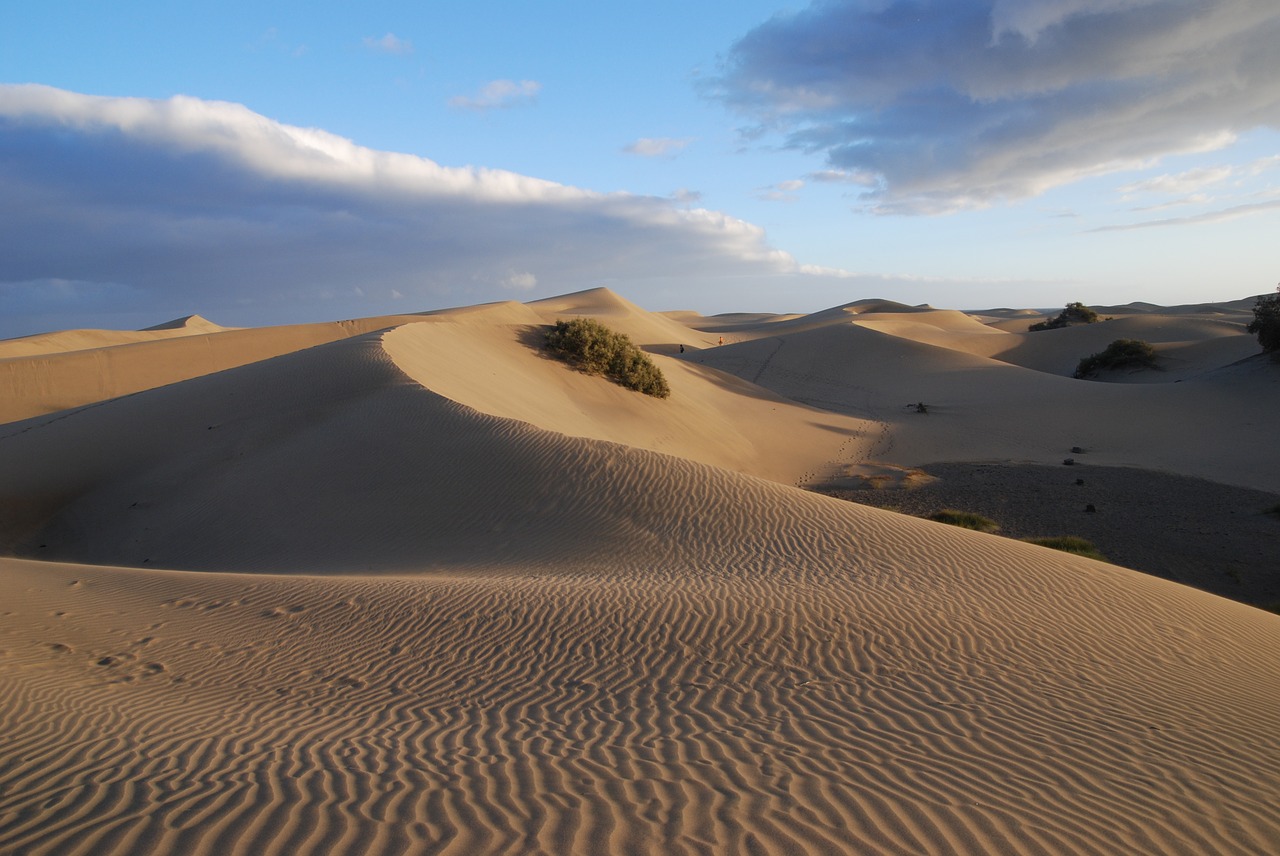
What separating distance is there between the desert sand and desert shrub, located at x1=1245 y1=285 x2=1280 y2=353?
13.3 metres

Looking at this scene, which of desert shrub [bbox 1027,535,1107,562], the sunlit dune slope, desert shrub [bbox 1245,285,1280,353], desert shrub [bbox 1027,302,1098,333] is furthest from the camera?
desert shrub [bbox 1027,302,1098,333]

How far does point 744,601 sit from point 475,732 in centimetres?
354

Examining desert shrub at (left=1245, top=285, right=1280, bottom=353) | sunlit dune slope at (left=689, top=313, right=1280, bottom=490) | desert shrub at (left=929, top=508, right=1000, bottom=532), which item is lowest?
desert shrub at (left=929, top=508, right=1000, bottom=532)

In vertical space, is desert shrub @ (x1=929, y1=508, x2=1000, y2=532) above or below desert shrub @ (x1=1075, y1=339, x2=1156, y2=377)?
below

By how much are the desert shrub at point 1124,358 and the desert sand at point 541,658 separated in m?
22.0

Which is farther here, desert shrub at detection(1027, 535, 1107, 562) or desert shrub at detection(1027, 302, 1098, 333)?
desert shrub at detection(1027, 302, 1098, 333)

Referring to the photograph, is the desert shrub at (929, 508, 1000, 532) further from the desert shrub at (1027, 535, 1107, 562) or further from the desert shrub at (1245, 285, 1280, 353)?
the desert shrub at (1245, 285, 1280, 353)

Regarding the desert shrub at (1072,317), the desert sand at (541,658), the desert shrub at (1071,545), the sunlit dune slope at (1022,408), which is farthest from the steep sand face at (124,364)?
the desert shrub at (1072,317)

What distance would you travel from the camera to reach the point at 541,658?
6.64 metres

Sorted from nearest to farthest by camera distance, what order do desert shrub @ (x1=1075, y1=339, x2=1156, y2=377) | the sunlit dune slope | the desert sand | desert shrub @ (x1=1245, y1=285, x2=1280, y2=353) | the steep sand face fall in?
the desert sand < the sunlit dune slope < desert shrub @ (x1=1245, y1=285, x2=1280, y2=353) < the steep sand face < desert shrub @ (x1=1075, y1=339, x2=1156, y2=377)

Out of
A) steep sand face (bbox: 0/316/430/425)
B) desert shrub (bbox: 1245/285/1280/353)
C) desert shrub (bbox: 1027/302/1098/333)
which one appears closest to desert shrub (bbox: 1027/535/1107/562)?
desert shrub (bbox: 1245/285/1280/353)

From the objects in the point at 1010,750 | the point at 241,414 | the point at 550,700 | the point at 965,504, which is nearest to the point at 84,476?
the point at 241,414

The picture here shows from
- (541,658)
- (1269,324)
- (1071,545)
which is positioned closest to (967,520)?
(1071,545)

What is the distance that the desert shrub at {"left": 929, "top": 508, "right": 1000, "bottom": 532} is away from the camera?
15320mm
